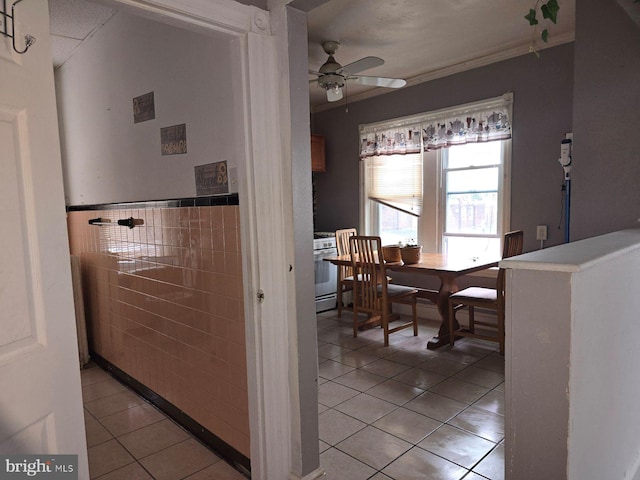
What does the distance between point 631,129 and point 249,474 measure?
2377 millimetres

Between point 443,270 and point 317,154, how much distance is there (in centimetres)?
248

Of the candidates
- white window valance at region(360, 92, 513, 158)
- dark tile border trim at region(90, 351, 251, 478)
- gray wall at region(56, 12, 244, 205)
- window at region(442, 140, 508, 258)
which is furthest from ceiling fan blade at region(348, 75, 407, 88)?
dark tile border trim at region(90, 351, 251, 478)

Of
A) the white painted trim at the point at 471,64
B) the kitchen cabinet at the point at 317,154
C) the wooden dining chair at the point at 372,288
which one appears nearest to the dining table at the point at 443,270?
the wooden dining chair at the point at 372,288

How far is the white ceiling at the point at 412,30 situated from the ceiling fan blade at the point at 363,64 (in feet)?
0.93

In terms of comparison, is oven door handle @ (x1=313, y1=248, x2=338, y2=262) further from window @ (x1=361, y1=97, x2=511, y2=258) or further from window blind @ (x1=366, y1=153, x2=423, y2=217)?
window blind @ (x1=366, y1=153, x2=423, y2=217)

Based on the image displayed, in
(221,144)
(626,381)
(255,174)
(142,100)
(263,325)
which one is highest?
(142,100)

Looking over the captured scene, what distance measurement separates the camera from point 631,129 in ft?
6.56

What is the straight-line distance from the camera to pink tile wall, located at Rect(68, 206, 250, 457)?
1.92 m

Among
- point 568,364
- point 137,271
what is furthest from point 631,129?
Answer: point 137,271

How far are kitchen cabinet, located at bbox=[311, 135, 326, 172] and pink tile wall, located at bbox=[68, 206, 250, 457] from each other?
272cm

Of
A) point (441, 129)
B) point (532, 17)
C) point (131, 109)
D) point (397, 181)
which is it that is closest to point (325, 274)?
point (397, 181)

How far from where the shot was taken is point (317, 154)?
5184 mm

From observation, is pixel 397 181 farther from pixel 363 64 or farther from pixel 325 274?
pixel 363 64

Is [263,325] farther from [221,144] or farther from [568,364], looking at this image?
[568,364]
